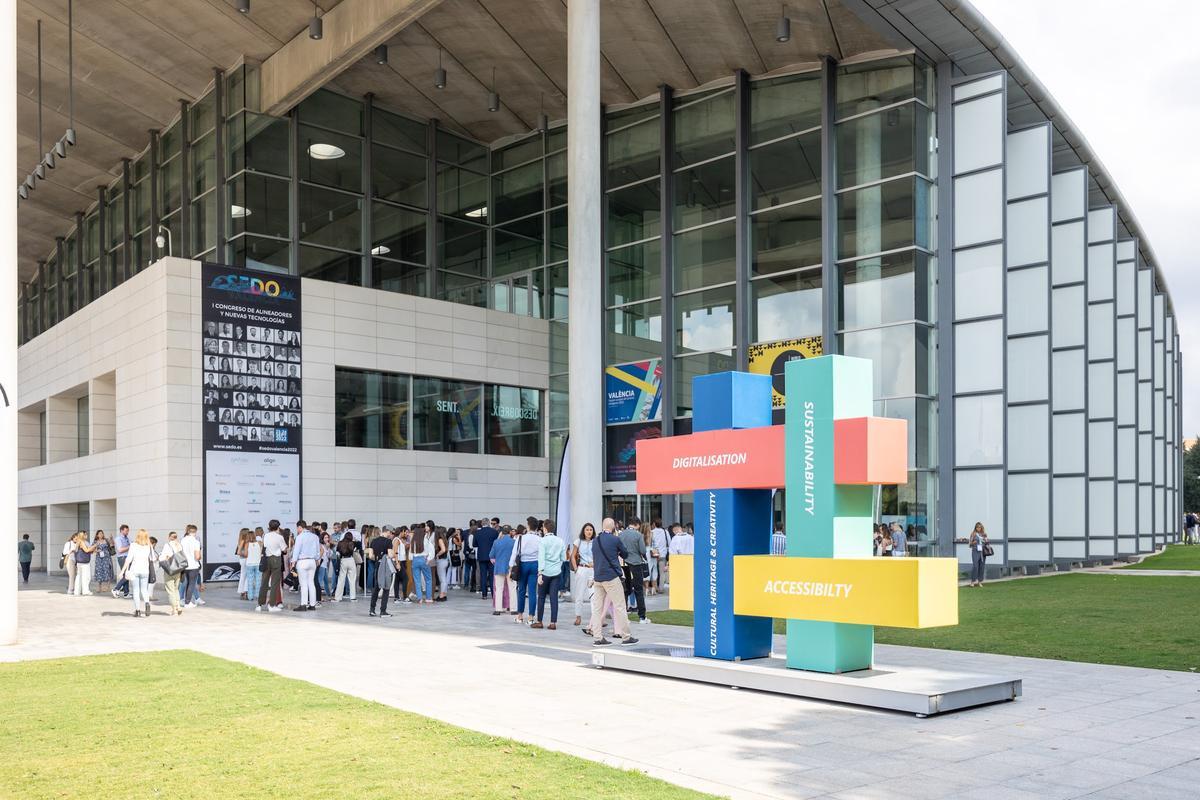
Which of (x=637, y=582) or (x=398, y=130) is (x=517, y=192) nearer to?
(x=398, y=130)

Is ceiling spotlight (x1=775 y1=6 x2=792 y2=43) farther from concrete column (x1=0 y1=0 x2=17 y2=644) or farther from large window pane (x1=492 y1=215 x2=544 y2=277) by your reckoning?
concrete column (x1=0 y1=0 x2=17 y2=644)

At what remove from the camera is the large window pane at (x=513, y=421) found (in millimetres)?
31125

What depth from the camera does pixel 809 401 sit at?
33.7 ft

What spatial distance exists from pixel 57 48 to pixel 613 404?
57.5 feet

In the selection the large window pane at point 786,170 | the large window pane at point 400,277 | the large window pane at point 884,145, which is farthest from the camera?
the large window pane at point 400,277

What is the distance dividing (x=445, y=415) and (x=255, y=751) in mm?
22927

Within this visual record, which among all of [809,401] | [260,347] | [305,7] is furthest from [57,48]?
[809,401]

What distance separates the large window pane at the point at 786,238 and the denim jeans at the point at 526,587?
12.8 metres

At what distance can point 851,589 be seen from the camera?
31.4ft

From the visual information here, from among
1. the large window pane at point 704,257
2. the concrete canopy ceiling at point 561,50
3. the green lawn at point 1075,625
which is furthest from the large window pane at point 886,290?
the green lawn at point 1075,625

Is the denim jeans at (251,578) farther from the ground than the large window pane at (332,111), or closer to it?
closer to it

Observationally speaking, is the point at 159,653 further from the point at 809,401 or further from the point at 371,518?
the point at 371,518

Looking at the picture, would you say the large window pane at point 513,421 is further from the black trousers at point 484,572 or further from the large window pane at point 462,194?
the black trousers at point 484,572

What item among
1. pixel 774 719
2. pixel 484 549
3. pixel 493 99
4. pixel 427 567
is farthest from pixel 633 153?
pixel 774 719
